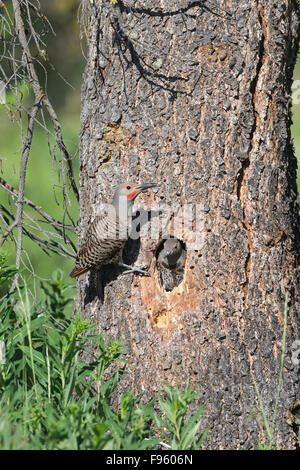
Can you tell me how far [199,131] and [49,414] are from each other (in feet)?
5.73

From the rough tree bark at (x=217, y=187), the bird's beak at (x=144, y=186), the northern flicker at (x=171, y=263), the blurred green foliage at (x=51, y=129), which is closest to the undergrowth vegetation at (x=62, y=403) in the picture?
the rough tree bark at (x=217, y=187)

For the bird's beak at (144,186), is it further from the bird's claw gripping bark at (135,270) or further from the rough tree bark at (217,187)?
the bird's claw gripping bark at (135,270)

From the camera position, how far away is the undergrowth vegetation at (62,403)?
228cm

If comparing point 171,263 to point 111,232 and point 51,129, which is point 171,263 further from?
point 51,129

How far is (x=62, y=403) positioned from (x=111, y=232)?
117 cm

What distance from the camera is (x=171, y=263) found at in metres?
3.65

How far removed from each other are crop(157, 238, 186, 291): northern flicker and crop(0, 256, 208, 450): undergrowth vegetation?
68 cm

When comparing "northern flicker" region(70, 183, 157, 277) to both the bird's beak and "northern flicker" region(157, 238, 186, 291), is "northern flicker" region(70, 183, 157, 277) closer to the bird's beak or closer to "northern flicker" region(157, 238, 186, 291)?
the bird's beak

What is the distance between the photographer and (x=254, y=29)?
3314 mm

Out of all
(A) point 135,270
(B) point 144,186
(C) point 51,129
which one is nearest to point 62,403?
(A) point 135,270

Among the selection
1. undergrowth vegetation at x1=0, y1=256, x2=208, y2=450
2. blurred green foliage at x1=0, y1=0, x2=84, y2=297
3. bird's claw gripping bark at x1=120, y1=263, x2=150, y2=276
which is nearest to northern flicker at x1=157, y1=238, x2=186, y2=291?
bird's claw gripping bark at x1=120, y1=263, x2=150, y2=276

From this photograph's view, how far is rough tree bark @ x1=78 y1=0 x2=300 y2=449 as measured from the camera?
328cm

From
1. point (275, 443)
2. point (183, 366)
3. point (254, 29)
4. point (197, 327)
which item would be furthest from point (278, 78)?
point (275, 443)

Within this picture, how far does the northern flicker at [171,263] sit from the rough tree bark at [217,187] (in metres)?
0.15
